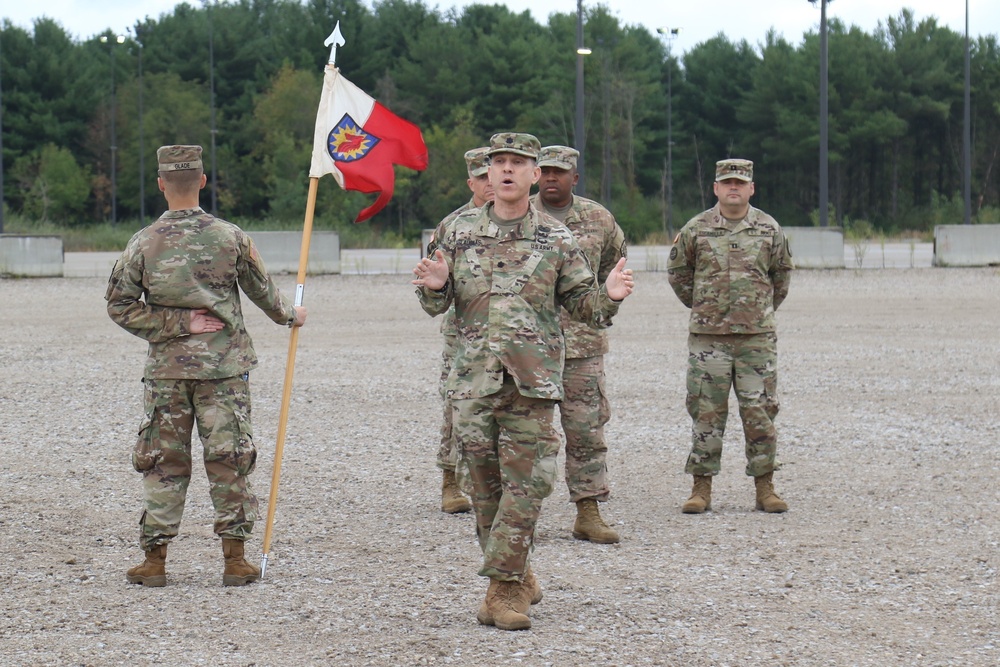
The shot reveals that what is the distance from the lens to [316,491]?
824 cm

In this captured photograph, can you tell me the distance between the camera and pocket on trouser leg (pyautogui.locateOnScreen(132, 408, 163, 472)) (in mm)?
5930

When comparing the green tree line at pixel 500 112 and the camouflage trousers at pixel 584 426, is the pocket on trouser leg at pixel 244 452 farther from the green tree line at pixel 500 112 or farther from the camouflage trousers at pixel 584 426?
the green tree line at pixel 500 112

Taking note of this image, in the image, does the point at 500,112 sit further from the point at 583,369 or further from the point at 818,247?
the point at 583,369

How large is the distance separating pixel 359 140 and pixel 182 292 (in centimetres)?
140

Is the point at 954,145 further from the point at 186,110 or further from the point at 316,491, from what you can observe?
the point at 316,491

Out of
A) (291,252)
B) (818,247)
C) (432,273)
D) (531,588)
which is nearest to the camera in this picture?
(432,273)

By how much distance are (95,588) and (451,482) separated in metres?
2.39

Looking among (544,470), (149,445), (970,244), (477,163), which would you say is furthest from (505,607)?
(970,244)

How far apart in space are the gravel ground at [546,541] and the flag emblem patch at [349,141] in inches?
75.5

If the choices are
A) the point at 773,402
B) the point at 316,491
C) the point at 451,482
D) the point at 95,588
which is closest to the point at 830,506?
the point at 773,402

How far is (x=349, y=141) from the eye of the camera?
22.5 feet

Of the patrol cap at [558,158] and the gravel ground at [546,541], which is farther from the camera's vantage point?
the patrol cap at [558,158]

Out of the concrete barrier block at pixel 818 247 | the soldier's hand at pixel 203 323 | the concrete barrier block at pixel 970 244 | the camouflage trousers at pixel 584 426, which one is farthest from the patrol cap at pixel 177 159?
the concrete barrier block at pixel 970 244

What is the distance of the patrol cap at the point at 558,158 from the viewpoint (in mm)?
6938
